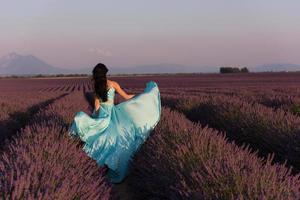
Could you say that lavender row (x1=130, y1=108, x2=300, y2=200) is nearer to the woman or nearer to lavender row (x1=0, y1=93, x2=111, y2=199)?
the woman

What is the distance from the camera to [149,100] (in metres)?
7.96

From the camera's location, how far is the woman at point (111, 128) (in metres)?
6.80

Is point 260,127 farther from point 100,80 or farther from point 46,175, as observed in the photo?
point 46,175

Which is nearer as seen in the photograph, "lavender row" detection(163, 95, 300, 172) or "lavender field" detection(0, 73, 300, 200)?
"lavender field" detection(0, 73, 300, 200)

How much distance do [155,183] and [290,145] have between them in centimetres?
253

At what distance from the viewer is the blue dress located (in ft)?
22.3

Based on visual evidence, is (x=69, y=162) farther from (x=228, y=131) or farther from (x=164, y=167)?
(x=228, y=131)

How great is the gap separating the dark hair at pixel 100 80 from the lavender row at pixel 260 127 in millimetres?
2393

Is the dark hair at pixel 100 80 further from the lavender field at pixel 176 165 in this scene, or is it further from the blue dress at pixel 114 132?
the lavender field at pixel 176 165

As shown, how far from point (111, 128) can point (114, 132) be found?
8 cm

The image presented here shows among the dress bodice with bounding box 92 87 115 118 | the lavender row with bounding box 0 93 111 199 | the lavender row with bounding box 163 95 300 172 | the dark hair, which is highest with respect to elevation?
the dark hair

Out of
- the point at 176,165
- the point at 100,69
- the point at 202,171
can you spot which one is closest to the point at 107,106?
the point at 100,69

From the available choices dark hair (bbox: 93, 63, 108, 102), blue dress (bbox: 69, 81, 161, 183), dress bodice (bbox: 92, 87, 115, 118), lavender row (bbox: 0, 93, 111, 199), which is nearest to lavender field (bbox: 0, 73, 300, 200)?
lavender row (bbox: 0, 93, 111, 199)

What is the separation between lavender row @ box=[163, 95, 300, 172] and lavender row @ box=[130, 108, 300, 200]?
1514 mm
